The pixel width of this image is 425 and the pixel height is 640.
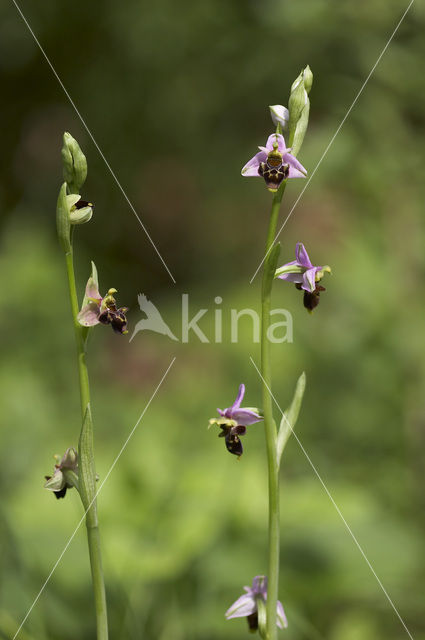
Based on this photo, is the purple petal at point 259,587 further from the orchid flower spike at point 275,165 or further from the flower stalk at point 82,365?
the orchid flower spike at point 275,165

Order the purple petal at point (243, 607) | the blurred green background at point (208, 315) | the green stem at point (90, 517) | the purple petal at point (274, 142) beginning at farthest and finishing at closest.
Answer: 1. the blurred green background at point (208, 315)
2. the purple petal at point (243, 607)
3. the purple petal at point (274, 142)
4. the green stem at point (90, 517)

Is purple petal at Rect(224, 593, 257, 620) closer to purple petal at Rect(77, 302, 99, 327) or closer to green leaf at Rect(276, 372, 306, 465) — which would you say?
green leaf at Rect(276, 372, 306, 465)

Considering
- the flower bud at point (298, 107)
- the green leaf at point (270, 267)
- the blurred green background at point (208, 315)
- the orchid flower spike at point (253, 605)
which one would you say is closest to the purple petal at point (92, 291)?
the green leaf at point (270, 267)

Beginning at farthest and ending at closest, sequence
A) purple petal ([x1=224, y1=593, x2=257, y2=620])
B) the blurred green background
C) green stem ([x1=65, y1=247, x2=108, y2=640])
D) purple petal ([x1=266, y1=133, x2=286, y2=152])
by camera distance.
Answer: the blurred green background → purple petal ([x1=224, y1=593, x2=257, y2=620]) → purple petal ([x1=266, y1=133, x2=286, y2=152]) → green stem ([x1=65, y1=247, x2=108, y2=640])

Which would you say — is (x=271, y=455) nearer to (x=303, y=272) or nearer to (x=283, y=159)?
(x=303, y=272)

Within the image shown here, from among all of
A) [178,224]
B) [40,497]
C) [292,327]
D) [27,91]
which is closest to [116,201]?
[178,224]

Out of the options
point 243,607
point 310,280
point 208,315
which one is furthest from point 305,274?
point 208,315

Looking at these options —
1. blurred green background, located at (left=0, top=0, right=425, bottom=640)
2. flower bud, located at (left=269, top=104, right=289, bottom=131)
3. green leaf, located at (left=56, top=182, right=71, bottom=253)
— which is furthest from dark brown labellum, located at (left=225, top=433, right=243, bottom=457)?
blurred green background, located at (left=0, top=0, right=425, bottom=640)
